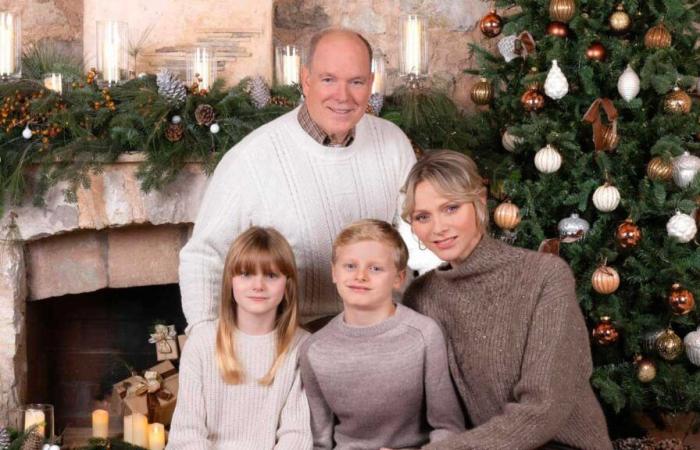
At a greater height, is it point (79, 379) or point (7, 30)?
point (7, 30)

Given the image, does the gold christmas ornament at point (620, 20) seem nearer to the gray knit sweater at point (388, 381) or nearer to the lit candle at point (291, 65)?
the lit candle at point (291, 65)

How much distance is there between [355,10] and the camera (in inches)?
141

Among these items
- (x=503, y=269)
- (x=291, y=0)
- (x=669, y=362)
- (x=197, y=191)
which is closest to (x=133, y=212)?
(x=197, y=191)

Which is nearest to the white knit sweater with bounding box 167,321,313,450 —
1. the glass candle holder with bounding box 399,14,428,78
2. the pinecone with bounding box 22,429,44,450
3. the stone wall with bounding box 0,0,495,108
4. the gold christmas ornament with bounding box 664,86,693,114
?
the pinecone with bounding box 22,429,44,450

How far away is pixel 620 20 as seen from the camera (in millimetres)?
2941

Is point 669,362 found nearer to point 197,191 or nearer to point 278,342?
point 278,342

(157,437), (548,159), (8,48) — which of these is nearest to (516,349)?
(548,159)

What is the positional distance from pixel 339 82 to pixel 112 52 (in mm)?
1031

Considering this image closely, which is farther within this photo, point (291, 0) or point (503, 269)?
point (291, 0)

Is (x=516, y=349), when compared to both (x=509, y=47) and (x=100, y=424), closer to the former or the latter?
(x=509, y=47)

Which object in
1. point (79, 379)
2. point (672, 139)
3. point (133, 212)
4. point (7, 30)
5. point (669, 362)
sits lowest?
point (79, 379)

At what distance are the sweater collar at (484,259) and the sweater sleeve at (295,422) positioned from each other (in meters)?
0.48

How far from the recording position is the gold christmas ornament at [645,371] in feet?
9.60

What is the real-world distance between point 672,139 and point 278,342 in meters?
1.33
